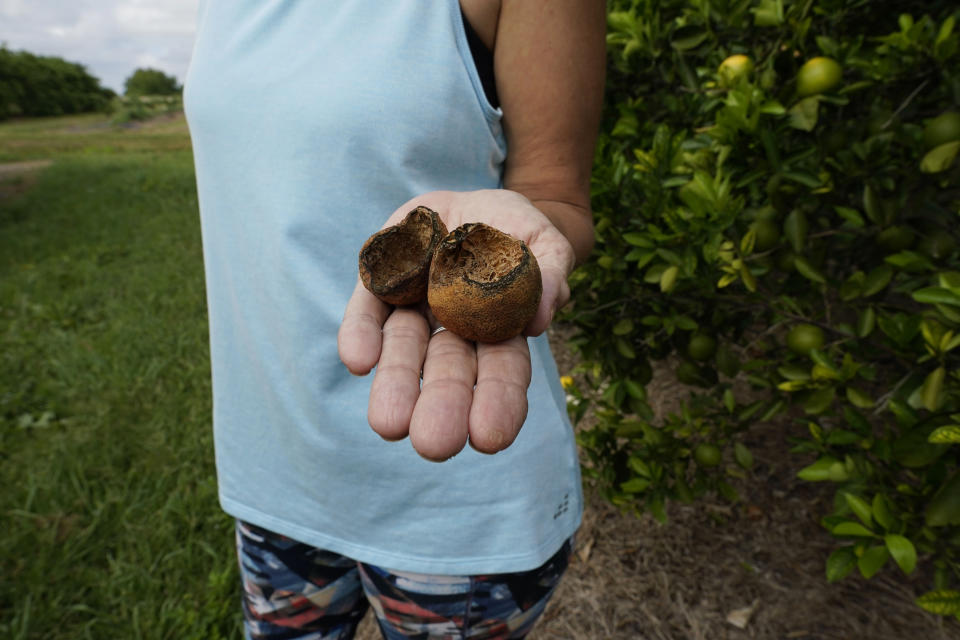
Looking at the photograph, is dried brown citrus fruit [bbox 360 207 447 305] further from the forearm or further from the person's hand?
the forearm

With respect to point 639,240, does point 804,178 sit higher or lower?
higher

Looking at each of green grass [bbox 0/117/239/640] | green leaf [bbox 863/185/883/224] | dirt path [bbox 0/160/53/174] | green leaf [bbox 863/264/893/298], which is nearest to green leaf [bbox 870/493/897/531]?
green leaf [bbox 863/264/893/298]

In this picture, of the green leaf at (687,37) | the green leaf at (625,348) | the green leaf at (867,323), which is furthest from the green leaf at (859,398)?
the green leaf at (687,37)

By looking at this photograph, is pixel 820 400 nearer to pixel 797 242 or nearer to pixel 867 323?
pixel 867 323

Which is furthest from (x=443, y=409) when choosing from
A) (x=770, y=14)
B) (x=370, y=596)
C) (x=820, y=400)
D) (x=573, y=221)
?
(x=770, y=14)

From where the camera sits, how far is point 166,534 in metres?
3.18

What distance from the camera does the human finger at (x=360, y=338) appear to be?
118cm

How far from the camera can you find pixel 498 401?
1.06 metres

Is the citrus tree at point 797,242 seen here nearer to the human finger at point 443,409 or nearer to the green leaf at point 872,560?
the green leaf at point 872,560

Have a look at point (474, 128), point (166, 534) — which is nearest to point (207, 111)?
point (474, 128)

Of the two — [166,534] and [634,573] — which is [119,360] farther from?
[634,573]

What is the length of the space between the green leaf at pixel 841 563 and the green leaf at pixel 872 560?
8 cm

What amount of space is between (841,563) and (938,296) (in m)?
0.75

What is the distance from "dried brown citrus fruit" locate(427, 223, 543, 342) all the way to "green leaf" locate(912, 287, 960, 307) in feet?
3.09
